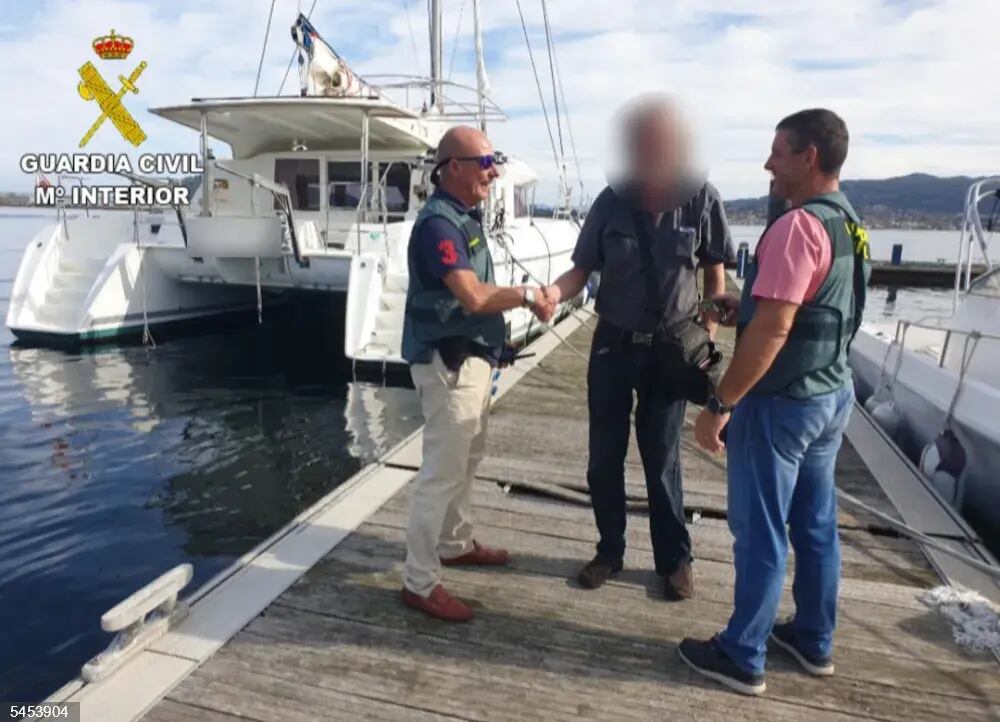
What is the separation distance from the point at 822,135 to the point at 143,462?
5572 mm

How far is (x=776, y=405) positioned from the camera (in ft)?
7.12

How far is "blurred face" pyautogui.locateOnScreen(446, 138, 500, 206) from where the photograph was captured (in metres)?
2.62

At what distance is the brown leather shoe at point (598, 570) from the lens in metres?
2.92

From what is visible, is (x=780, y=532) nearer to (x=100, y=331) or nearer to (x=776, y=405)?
(x=776, y=405)

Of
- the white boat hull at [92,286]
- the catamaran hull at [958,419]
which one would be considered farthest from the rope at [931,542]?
the white boat hull at [92,286]

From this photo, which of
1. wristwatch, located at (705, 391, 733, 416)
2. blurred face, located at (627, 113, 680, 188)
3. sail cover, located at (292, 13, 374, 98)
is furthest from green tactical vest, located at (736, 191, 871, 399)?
sail cover, located at (292, 13, 374, 98)

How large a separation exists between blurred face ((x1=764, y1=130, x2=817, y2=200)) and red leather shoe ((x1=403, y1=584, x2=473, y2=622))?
1.80 meters

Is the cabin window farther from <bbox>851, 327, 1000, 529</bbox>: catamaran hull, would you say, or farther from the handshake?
the handshake

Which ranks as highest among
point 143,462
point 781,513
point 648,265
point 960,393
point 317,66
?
point 317,66

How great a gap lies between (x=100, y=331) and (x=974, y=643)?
10.5 m

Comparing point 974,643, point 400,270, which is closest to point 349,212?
point 400,270

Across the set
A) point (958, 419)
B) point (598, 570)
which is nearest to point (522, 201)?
point (958, 419)

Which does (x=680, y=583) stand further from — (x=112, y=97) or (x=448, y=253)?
(x=112, y=97)

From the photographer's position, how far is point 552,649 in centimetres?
249
